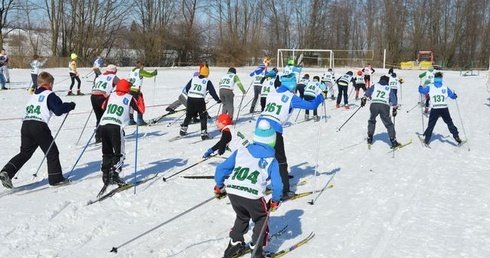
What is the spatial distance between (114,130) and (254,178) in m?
3.24

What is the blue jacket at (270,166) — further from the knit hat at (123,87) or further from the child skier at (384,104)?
the child skier at (384,104)

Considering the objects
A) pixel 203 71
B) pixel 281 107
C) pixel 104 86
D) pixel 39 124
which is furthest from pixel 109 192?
pixel 203 71

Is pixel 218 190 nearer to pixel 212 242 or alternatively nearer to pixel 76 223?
pixel 212 242

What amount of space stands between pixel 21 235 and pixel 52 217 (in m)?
0.64

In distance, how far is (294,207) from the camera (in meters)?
Result: 6.89

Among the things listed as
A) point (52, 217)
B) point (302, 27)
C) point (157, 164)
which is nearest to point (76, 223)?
point (52, 217)

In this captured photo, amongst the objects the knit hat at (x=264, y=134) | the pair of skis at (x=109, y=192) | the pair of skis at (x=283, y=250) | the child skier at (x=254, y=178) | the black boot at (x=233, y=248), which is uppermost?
the knit hat at (x=264, y=134)

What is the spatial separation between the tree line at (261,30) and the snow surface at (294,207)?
43.6 m

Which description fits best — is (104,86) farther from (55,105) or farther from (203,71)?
(55,105)

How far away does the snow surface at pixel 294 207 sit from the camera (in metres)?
5.43

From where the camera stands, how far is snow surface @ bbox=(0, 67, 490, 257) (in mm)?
5430

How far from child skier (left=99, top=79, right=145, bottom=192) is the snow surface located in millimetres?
382

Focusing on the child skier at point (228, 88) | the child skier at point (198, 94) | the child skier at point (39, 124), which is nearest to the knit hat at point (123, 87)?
the child skier at point (39, 124)

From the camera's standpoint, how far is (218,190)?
16.6 ft
